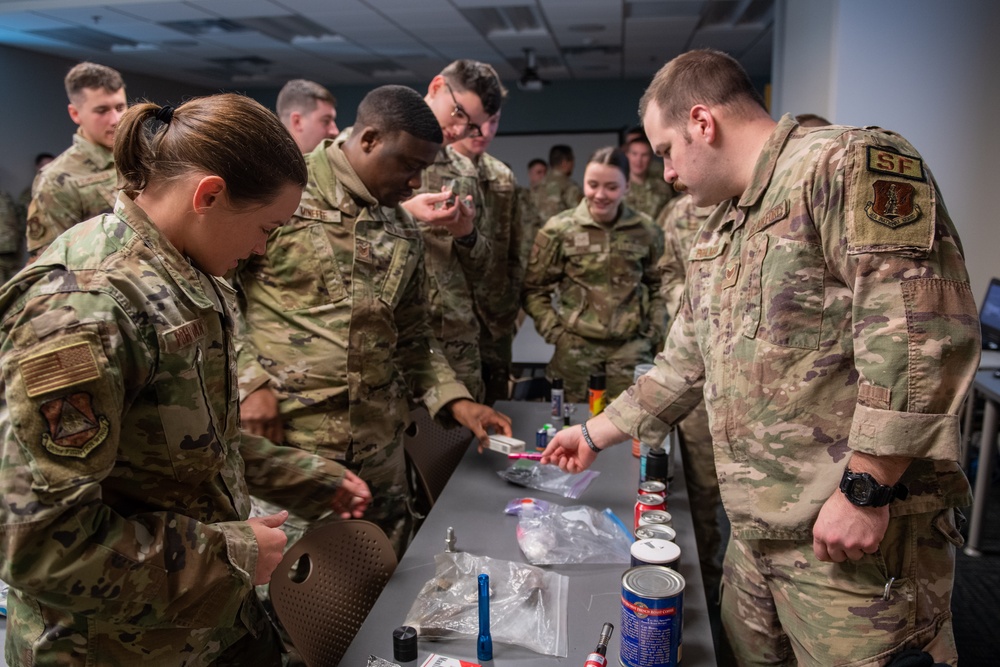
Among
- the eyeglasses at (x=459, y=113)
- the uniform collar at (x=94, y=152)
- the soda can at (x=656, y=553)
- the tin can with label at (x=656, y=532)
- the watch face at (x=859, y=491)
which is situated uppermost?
the eyeglasses at (x=459, y=113)

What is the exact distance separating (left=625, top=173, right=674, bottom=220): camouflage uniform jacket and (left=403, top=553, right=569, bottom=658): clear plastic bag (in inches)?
204

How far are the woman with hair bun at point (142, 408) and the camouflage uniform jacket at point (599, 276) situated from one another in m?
2.29

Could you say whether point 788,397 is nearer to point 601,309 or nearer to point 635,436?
point 635,436

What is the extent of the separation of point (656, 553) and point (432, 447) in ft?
3.93

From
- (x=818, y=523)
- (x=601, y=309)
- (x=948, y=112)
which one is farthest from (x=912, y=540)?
(x=948, y=112)

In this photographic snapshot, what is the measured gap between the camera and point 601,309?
3.32 m

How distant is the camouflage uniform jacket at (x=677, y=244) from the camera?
3.09m

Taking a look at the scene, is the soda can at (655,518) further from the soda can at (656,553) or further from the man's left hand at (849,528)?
the man's left hand at (849,528)

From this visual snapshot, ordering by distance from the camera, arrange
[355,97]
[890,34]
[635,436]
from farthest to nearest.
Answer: [355,97] < [890,34] < [635,436]

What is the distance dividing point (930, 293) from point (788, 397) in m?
0.29

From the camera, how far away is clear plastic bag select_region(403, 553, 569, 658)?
4.07 ft

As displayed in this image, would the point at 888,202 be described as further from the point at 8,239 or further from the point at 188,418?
the point at 8,239

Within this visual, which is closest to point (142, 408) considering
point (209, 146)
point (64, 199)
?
point (209, 146)

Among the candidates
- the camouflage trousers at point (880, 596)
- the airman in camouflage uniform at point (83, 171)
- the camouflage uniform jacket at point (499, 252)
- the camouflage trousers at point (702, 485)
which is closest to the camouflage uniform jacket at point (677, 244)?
the camouflage trousers at point (702, 485)
